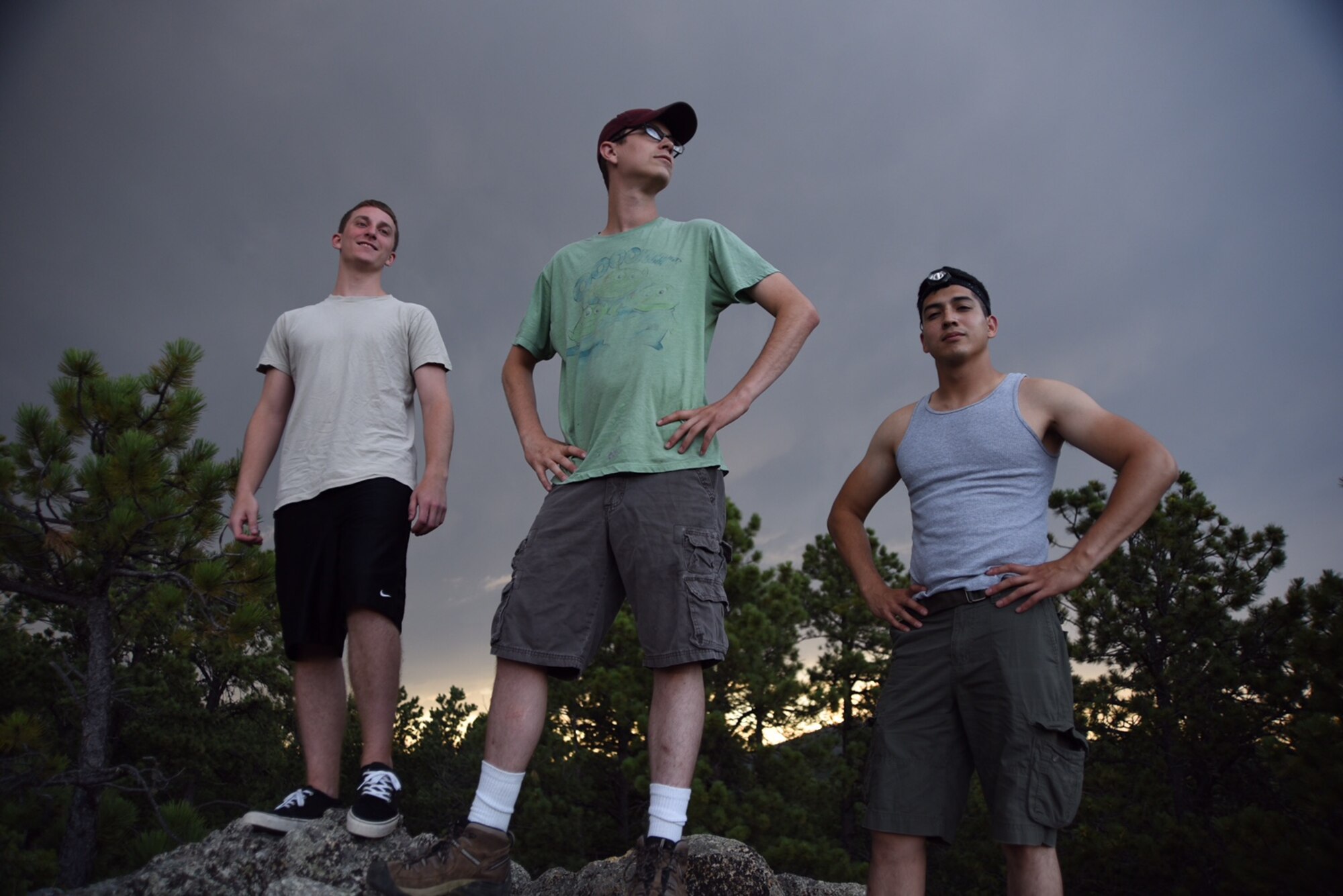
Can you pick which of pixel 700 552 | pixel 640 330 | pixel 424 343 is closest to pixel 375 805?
pixel 700 552

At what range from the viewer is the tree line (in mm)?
7562

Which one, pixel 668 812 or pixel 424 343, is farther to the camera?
pixel 424 343

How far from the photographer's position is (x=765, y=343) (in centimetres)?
276

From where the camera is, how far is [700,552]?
2461 millimetres

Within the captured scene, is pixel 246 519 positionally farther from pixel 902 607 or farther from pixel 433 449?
pixel 902 607

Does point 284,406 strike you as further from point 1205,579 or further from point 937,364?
point 1205,579

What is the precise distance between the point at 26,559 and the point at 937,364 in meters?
8.52

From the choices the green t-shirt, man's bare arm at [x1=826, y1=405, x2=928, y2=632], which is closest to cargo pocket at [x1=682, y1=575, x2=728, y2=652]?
the green t-shirt

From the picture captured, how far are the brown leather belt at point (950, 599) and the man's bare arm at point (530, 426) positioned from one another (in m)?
1.15

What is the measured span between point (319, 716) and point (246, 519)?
2.47ft

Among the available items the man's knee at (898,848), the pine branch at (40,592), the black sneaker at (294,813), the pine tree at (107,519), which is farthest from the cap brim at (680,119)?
the pine branch at (40,592)

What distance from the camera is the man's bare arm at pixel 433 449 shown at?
9.49 ft

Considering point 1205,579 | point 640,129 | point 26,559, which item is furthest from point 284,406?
point 1205,579

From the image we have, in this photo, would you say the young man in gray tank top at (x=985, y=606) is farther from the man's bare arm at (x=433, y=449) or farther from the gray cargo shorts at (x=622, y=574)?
the man's bare arm at (x=433, y=449)
